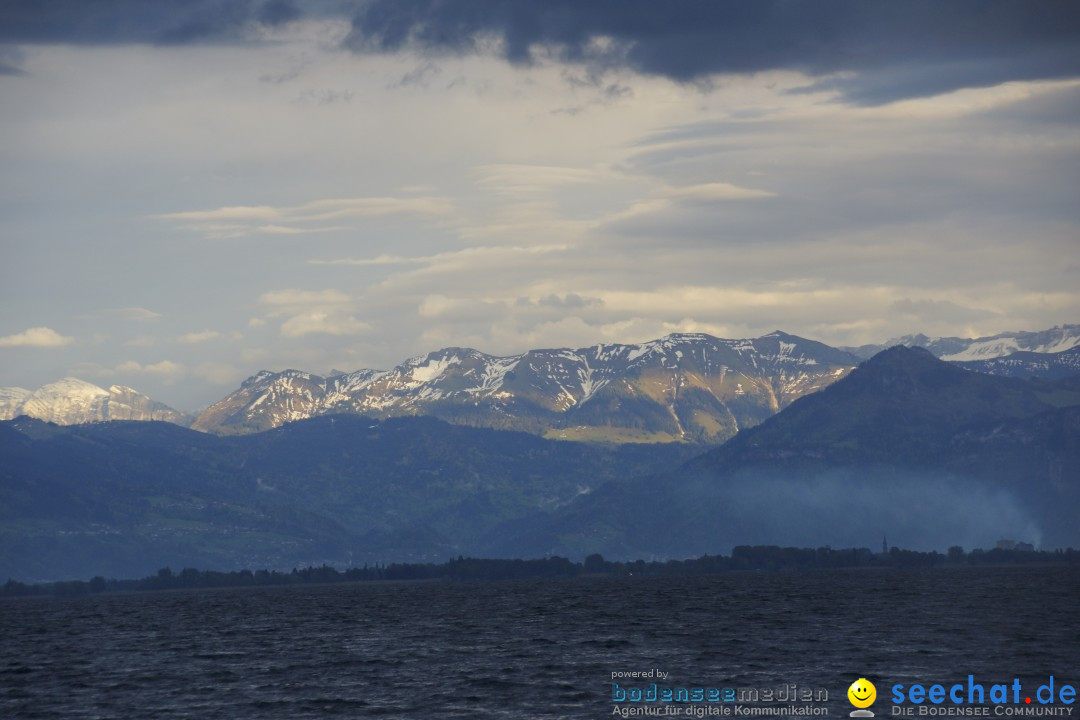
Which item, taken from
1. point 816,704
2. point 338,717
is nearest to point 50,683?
point 338,717

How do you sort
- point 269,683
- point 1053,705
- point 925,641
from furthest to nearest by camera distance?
point 925,641 < point 269,683 < point 1053,705

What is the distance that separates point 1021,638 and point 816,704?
73651 mm

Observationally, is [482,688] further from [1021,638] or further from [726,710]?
[1021,638]

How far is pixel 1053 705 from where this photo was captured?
127375 millimetres

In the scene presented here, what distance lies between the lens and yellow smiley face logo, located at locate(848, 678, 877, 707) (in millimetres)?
130375

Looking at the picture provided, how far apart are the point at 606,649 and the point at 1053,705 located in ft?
255

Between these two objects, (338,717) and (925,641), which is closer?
(338,717)

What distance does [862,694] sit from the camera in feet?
436

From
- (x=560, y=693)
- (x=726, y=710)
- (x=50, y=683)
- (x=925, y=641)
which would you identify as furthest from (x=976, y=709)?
(x=50, y=683)

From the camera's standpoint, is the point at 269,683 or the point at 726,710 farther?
the point at 269,683

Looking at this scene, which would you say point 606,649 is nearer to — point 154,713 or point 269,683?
point 269,683

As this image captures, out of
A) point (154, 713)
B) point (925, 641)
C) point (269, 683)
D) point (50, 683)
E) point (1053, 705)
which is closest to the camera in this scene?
point (1053, 705)

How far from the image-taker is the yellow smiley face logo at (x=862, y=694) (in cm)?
13038

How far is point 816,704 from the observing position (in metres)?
131
